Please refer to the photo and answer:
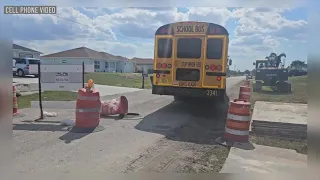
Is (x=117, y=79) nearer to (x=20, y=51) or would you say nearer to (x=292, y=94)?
(x=20, y=51)

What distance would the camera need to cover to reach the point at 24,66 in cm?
406

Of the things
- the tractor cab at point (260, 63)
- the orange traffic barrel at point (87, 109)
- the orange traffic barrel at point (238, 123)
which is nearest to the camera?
the tractor cab at point (260, 63)

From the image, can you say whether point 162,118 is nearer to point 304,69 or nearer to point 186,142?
point 186,142

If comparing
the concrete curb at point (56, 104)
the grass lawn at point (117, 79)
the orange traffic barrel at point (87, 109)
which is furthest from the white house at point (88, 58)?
the concrete curb at point (56, 104)

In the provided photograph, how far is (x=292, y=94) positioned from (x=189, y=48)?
2.18 metres

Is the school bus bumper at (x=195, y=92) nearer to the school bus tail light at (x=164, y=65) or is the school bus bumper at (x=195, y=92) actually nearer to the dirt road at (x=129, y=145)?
the dirt road at (x=129, y=145)

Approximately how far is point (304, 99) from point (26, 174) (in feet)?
10.7

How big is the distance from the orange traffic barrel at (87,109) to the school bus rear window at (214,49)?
2142mm

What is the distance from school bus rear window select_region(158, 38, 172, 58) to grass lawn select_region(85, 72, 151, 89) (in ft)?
2.12

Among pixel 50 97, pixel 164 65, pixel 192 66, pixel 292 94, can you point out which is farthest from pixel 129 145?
pixel 292 94

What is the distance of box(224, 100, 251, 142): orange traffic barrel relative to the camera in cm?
460

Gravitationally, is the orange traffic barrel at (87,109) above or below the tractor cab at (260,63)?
below

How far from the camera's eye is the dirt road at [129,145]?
12.0 feet

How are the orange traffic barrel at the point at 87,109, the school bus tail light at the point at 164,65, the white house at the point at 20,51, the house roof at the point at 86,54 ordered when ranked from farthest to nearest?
the school bus tail light at the point at 164,65, the orange traffic barrel at the point at 87,109, the house roof at the point at 86,54, the white house at the point at 20,51
